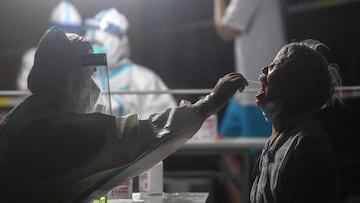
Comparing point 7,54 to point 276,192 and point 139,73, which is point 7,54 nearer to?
point 139,73

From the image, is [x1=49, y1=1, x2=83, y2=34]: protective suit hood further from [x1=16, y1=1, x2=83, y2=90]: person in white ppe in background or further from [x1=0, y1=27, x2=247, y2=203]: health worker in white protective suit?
[x1=0, y1=27, x2=247, y2=203]: health worker in white protective suit

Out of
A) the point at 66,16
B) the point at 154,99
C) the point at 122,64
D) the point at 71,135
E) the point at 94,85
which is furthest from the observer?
the point at 66,16

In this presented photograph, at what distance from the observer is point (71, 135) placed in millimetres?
1023

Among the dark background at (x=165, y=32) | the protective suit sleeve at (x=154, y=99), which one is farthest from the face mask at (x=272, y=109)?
the dark background at (x=165, y=32)

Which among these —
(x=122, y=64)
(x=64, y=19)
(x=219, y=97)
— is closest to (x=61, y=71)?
(x=219, y=97)

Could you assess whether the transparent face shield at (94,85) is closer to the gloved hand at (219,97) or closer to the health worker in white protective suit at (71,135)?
the health worker in white protective suit at (71,135)

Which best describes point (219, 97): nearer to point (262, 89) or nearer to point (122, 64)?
point (262, 89)

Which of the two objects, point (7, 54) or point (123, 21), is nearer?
point (123, 21)

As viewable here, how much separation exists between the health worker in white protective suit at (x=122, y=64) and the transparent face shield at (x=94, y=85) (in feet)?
4.41

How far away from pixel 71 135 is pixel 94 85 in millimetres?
145

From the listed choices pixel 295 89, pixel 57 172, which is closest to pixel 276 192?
pixel 295 89

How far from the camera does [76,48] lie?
1.08 m

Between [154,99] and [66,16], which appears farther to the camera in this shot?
[66,16]

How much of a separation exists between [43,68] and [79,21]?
1.77 metres
